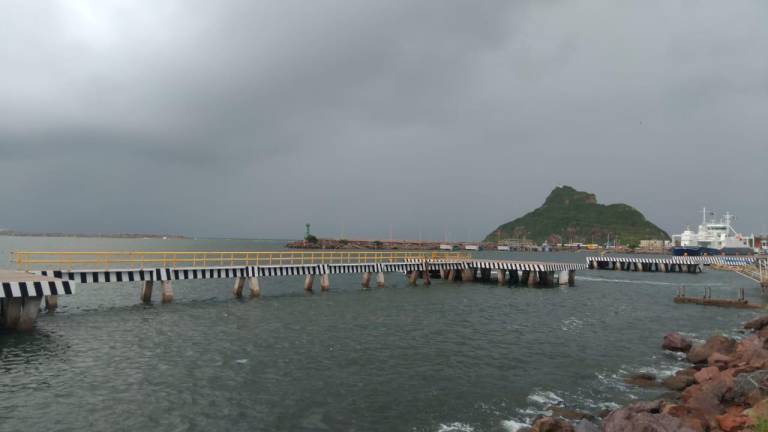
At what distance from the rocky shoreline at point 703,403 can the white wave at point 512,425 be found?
1.82ft

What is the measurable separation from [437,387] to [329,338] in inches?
360

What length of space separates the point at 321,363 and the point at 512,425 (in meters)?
9.08

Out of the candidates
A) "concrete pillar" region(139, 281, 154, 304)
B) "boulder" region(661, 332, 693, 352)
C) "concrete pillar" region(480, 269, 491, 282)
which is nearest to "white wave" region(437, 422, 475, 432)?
"boulder" region(661, 332, 693, 352)

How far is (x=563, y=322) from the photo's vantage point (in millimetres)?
32281

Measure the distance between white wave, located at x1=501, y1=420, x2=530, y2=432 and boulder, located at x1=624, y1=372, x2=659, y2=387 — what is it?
7462 millimetres

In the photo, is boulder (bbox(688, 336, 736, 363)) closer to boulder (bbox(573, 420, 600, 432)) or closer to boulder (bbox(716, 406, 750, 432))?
boulder (bbox(716, 406, 750, 432))

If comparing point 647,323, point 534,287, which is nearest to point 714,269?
point 534,287

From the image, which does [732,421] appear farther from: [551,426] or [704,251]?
[704,251]

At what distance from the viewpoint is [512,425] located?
1445 centimetres

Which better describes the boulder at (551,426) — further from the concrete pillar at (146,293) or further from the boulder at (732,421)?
the concrete pillar at (146,293)

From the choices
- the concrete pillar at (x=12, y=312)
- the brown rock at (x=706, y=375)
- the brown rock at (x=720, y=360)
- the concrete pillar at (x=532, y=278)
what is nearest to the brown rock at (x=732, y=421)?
the brown rock at (x=706, y=375)

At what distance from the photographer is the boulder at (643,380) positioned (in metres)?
18.8

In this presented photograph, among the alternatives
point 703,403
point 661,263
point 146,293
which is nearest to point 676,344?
point 703,403

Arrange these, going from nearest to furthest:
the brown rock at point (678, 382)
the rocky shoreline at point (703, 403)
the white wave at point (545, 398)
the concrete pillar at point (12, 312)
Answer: the rocky shoreline at point (703, 403) < the white wave at point (545, 398) < the brown rock at point (678, 382) < the concrete pillar at point (12, 312)
